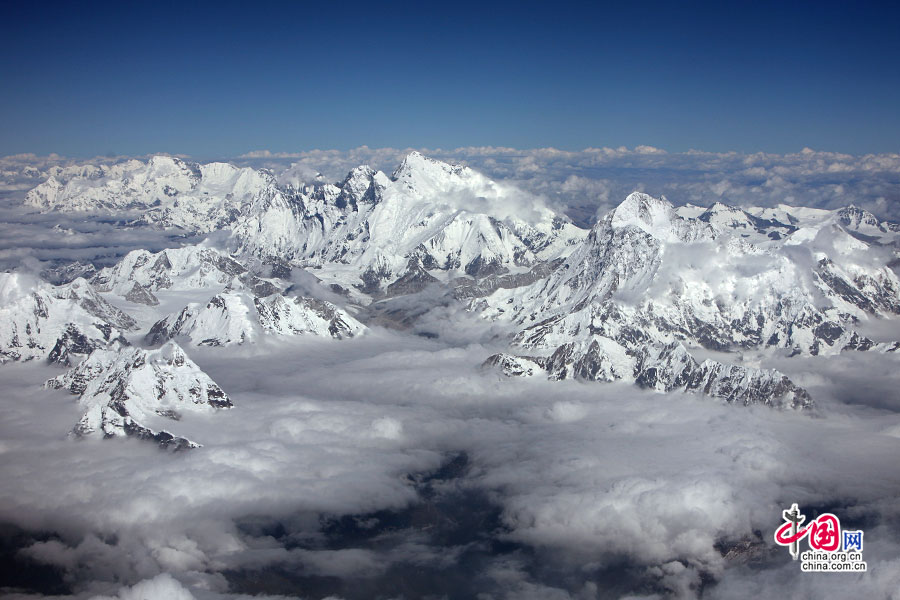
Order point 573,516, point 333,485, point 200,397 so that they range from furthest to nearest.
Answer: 1. point 200,397
2. point 333,485
3. point 573,516

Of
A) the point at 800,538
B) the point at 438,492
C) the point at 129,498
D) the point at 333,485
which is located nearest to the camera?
the point at 800,538

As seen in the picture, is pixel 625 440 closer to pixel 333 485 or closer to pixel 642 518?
pixel 642 518

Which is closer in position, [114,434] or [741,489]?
[741,489]

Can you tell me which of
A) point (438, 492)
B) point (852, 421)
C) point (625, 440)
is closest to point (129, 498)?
point (438, 492)

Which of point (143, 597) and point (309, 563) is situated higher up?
point (143, 597)

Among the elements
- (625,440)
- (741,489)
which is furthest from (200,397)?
(741,489)

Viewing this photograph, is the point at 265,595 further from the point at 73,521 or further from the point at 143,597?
the point at 73,521
